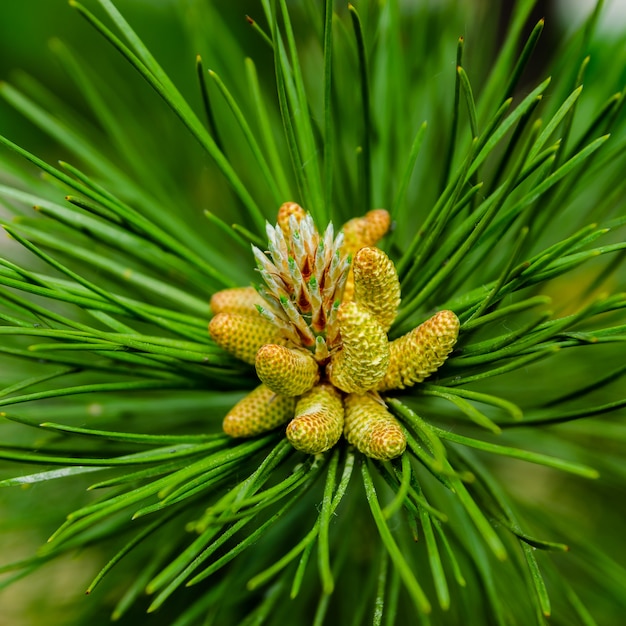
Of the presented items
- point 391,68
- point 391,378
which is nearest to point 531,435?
point 391,378

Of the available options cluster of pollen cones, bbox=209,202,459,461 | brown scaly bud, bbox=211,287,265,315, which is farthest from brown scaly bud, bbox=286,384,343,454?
brown scaly bud, bbox=211,287,265,315

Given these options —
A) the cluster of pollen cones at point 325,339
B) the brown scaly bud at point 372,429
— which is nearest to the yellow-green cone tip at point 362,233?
the cluster of pollen cones at point 325,339

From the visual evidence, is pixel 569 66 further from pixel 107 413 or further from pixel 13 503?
pixel 13 503

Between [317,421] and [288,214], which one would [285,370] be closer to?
[317,421]

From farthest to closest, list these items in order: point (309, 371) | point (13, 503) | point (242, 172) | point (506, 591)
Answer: point (242, 172), point (13, 503), point (506, 591), point (309, 371)

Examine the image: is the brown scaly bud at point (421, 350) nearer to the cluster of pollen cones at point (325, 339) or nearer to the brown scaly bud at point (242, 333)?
the cluster of pollen cones at point (325, 339)

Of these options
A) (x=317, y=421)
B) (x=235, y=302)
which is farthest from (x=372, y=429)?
(x=235, y=302)
